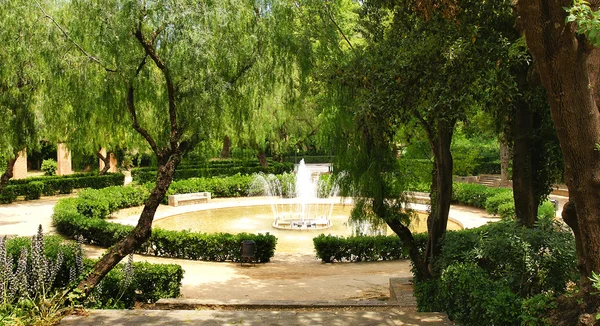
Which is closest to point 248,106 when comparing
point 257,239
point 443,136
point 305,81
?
point 305,81

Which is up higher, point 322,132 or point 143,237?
point 322,132

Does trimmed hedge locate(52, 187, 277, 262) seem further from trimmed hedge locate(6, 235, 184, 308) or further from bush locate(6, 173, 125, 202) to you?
bush locate(6, 173, 125, 202)

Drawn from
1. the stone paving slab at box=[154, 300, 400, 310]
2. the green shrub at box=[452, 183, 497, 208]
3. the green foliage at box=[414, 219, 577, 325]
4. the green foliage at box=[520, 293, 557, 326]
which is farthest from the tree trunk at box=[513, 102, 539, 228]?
the green shrub at box=[452, 183, 497, 208]

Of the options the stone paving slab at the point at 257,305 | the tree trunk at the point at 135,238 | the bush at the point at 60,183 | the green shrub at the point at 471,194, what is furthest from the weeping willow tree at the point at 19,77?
the green shrub at the point at 471,194

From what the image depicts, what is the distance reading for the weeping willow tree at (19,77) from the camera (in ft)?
33.6

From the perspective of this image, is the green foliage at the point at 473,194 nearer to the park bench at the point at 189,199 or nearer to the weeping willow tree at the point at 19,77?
the park bench at the point at 189,199

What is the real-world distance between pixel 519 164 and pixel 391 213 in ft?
7.79

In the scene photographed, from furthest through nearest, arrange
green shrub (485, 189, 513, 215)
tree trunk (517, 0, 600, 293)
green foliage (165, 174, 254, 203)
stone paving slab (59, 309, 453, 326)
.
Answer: green foliage (165, 174, 254, 203)
green shrub (485, 189, 513, 215)
stone paving slab (59, 309, 453, 326)
tree trunk (517, 0, 600, 293)

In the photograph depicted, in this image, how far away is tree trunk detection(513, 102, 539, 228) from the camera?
8.95 meters

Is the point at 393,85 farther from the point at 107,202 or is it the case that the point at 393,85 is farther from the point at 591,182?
the point at 107,202

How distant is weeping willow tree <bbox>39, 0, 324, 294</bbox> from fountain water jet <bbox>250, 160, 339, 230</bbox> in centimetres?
888

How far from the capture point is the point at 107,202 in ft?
62.4

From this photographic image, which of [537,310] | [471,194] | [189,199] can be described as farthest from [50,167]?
[537,310]

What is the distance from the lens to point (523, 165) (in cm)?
897
